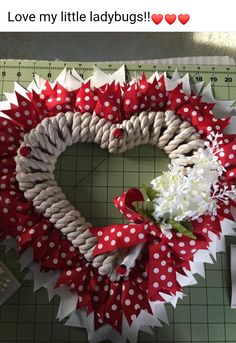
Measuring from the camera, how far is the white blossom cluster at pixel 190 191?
0.74 metres

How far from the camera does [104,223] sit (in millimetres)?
857

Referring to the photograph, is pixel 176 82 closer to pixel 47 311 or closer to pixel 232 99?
pixel 232 99

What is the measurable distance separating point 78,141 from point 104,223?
158 millimetres

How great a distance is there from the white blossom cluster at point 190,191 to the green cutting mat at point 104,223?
106 mm
